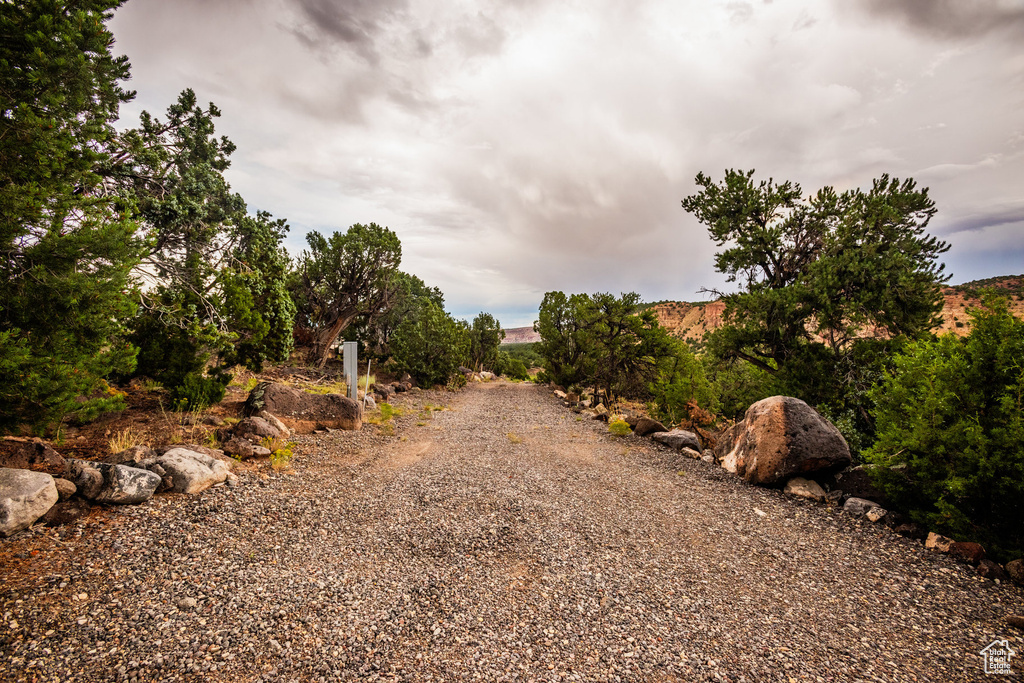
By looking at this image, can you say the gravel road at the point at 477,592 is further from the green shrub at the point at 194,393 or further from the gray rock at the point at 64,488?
the green shrub at the point at 194,393

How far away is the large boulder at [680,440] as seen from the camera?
9.04 metres

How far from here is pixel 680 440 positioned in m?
9.16

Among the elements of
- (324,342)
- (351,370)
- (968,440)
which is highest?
(324,342)

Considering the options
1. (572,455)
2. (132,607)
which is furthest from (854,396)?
(132,607)

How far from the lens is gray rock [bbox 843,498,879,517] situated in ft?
18.1

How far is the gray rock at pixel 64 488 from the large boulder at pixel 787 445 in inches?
375

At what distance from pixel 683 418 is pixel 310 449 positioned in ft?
Answer: 31.4

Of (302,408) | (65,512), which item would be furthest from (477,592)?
(302,408)

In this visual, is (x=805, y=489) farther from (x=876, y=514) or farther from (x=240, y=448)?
(x=240, y=448)

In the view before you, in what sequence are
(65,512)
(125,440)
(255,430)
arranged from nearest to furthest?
(65,512) → (125,440) → (255,430)

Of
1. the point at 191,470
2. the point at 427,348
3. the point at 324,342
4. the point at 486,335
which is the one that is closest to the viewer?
the point at 191,470

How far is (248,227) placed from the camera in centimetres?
1082

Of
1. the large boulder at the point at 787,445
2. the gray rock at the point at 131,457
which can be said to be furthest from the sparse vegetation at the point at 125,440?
the large boulder at the point at 787,445

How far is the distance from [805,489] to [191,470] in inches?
361
